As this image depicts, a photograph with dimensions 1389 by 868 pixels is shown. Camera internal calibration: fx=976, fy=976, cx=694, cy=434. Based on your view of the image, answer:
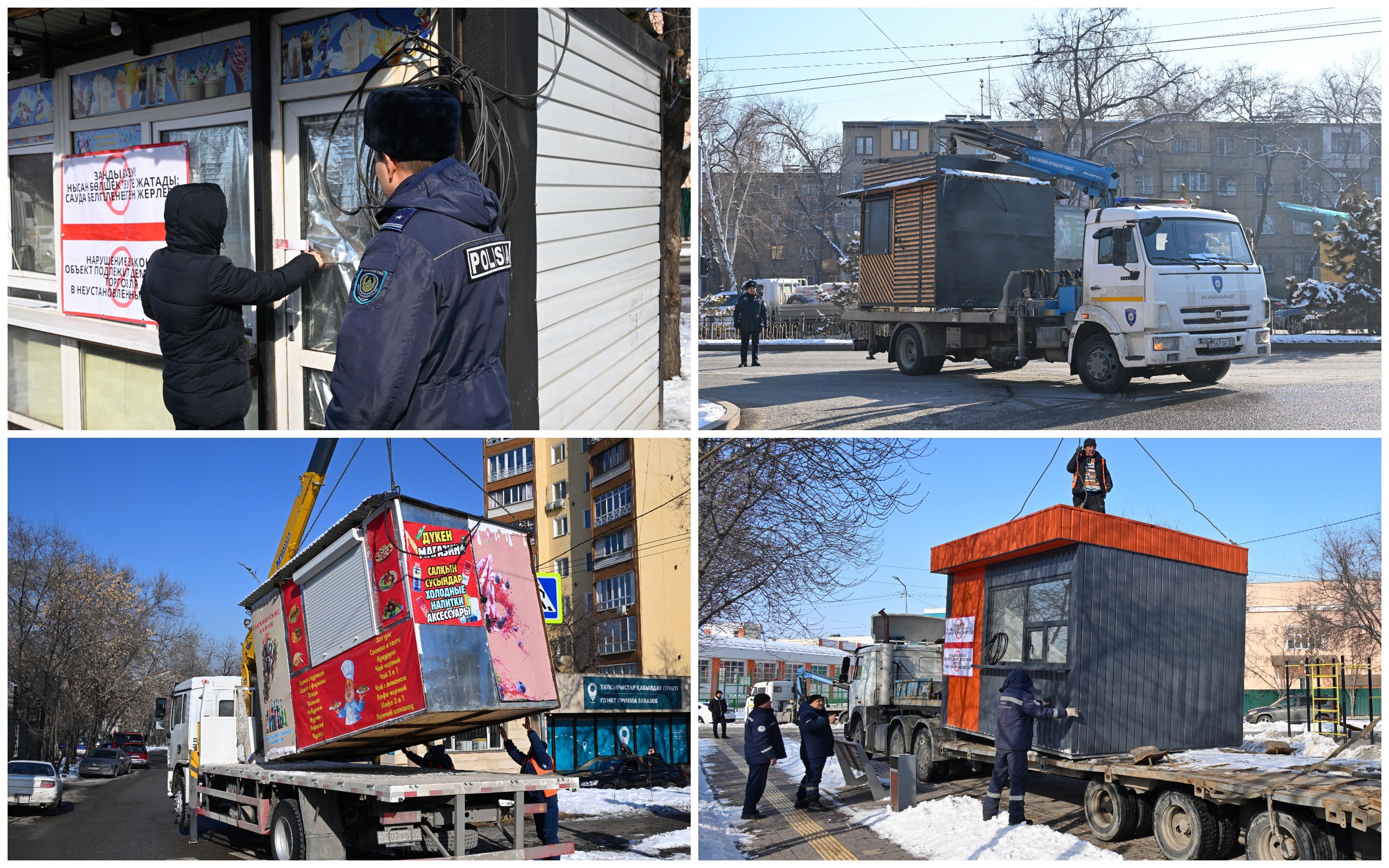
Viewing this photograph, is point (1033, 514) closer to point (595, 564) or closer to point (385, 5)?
point (385, 5)

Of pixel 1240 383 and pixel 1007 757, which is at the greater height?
pixel 1240 383

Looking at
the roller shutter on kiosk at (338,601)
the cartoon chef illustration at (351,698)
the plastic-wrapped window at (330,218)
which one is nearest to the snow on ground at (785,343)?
the plastic-wrapped window at (330,218)

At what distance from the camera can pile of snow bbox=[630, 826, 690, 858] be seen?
885 cm

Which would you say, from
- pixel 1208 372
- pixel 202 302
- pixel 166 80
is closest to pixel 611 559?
pixel 1208 372

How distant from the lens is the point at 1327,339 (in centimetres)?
2181

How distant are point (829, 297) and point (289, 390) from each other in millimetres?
27361

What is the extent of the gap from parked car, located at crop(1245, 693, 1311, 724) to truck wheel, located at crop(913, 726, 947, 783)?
1498cm

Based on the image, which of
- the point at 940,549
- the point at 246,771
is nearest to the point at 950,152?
the point at 940,549

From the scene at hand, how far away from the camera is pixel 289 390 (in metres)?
7.33

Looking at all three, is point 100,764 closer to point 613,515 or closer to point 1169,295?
point 613,515

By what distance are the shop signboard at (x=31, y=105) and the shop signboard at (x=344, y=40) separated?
3764 millimetres

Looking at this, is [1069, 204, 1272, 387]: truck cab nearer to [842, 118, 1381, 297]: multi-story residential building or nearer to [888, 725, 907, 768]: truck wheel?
[888, 725, 907, 768]: truck wheel

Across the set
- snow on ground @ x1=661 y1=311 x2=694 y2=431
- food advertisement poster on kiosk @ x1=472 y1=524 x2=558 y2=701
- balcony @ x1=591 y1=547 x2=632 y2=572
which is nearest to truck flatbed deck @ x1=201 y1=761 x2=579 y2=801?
food advertisement poster on kiosk @ x1=472 y1=524 x2=558 y2=701

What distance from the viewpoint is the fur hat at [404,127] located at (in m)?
4.66
